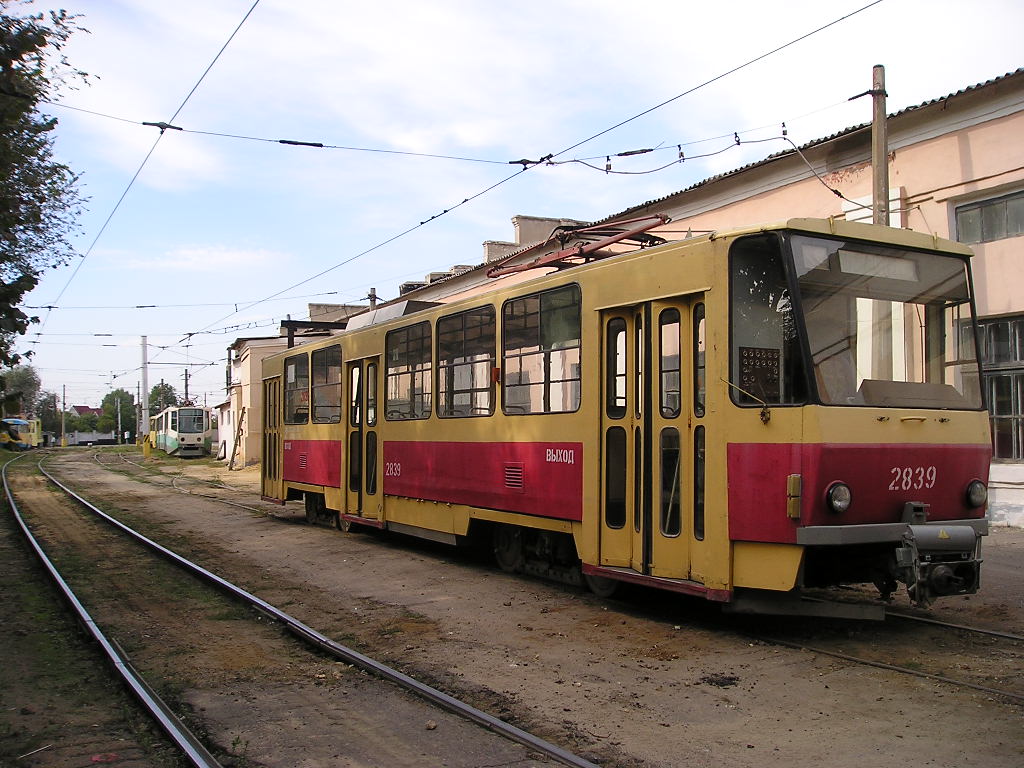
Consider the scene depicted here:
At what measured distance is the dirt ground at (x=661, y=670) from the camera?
487 cm

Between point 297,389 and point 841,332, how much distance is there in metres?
11.1

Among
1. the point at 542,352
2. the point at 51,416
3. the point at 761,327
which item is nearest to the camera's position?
the point at 761,327

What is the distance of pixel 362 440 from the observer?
13.2 m

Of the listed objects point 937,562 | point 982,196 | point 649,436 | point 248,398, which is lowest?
point 937,562

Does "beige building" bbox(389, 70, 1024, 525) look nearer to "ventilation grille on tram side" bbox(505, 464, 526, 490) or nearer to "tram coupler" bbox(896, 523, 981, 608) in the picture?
"ventilation grille on tram side" bbox(505, 464, 526, 490)

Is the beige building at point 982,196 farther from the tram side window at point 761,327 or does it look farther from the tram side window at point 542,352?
the tram side window at point 761,327

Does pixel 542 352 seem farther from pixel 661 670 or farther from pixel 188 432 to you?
pixel 188 432

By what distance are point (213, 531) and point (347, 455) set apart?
3.55m

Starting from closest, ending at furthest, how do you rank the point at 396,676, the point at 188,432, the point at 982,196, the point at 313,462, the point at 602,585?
the point at 396,676 < the point at 602,585 < the point at 982,196 < the point at 313,462 < the point at 188,432

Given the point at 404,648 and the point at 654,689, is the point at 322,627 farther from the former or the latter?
the point at 654,689

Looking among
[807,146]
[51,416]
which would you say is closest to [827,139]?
[807,146]

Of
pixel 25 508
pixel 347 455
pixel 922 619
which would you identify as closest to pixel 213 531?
pixel 347 455

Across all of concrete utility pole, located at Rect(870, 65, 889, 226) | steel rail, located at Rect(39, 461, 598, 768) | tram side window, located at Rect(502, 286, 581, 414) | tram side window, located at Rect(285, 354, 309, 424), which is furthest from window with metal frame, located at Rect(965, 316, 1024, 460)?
tram side window, located at Rect(285, 354, 309, 424)

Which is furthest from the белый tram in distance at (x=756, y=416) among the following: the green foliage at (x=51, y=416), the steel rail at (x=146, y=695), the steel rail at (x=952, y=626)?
the green foliage at (x=51, y=416)
